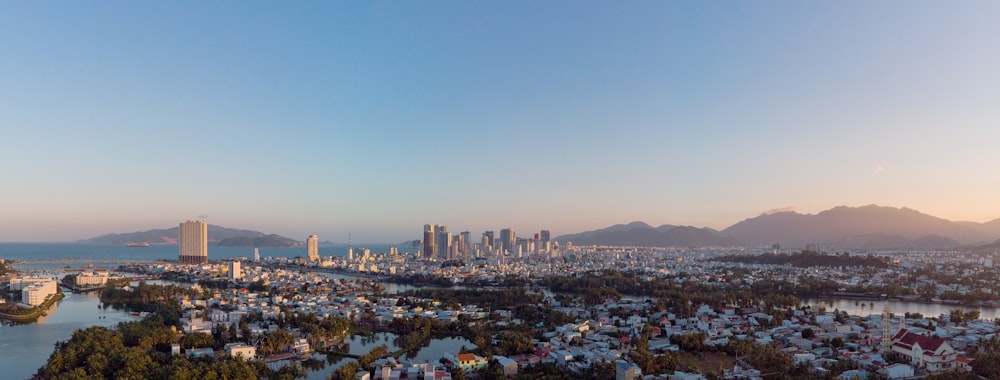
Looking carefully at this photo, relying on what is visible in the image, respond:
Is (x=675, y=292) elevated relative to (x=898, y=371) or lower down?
lower down

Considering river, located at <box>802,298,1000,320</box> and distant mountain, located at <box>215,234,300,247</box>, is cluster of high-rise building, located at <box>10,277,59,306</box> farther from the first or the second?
distant mountain, located at <box>215,234,300,247</box>

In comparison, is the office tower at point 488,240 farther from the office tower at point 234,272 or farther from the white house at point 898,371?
the white house at point 898,371

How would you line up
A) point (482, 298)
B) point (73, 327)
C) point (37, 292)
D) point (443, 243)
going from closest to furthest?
point (73, 327), point (37, 292), point (482, 298), point (443, 243)

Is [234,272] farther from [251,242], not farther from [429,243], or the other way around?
[251,242]

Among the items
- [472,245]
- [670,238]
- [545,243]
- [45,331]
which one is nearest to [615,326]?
[45,331]

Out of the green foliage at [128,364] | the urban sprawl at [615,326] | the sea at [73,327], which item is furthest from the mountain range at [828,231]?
the green foliage at [128,364]

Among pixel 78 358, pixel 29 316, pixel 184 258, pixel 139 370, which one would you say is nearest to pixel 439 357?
pixel 139 370

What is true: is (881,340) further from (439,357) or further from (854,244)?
(854,244)
